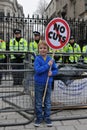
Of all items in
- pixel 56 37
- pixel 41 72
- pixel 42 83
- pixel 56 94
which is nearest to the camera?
pixel 41 72

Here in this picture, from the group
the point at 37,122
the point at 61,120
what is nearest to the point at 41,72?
the point at 37,122

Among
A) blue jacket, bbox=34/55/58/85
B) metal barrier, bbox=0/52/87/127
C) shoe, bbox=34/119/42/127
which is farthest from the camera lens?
metal barrier, bbox=0/52/87/127

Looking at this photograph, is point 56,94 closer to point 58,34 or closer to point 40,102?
point 40,102

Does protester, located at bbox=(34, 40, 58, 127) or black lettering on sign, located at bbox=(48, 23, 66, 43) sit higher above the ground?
black lettering on sign, located at bbox=(48, 23, 66, 43)

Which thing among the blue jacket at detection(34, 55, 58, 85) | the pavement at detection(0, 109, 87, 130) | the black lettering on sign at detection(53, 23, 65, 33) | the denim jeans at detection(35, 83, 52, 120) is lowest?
the pavement at detection(0, 109, 87, 130)

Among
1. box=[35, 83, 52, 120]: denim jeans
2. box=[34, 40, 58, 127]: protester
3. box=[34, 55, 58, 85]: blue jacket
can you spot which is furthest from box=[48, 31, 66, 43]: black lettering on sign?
box=[35, 83, 52, 120]: denim jeans

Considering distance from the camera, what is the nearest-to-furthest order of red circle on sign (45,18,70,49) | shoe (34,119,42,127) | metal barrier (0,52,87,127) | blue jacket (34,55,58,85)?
1. blue jacket (34,55,58,85)
2. shoe (34,119,42,127)
3. red circle on sign (45,18,70,49)
4. metal barrier (0,52,87,127)

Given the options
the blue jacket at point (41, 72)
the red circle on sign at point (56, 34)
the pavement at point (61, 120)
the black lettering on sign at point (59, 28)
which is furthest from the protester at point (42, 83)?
the black lettering on sign at point (59, 28)

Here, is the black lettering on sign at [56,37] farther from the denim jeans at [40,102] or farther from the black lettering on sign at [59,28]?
the denim jeans at [40,102]

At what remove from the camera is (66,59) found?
36.7 ft

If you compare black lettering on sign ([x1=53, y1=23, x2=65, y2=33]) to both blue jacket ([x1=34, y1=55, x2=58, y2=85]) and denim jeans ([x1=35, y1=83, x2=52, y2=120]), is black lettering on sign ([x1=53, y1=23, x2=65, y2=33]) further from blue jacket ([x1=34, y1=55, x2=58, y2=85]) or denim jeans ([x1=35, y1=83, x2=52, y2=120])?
denim jeans ([x1=35, y1=83, x2=52, y2=120])

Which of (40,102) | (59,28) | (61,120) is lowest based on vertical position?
(61,120)

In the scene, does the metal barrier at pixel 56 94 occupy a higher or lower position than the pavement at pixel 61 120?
higher

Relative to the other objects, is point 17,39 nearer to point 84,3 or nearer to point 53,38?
point 53,38
